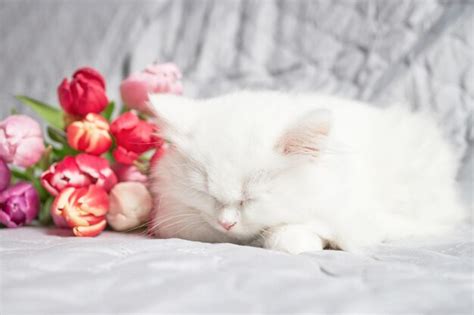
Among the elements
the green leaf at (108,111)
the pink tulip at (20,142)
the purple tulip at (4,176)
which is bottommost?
the purple tulip at (4,176)

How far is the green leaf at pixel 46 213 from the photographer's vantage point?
1473 millimetres

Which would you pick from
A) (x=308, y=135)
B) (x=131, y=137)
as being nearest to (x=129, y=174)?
(x=131, y=137)

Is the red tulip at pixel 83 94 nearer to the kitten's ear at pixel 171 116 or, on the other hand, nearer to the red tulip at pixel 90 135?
the red tulip at pixel 90 135

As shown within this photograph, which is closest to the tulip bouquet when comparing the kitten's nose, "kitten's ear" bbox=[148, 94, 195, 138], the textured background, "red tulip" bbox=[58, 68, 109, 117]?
"red tulip" bbox=[58, 68, 109, 117]

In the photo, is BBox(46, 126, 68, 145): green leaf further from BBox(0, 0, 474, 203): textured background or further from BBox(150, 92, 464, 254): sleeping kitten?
BBox(0, 0, 474, 203): textured background

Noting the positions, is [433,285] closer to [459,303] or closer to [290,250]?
[459,303]

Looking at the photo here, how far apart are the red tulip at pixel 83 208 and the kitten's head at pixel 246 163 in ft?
0.75

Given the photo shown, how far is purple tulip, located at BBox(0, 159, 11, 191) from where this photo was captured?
1.41 m

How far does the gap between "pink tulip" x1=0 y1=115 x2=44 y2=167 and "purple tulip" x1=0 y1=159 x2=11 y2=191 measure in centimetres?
2

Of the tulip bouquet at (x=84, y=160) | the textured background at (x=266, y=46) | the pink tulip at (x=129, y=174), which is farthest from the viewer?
the textured background at (x=266, y=46)

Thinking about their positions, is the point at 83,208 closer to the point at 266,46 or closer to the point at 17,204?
the point at 17,204

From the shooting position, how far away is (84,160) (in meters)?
1.35

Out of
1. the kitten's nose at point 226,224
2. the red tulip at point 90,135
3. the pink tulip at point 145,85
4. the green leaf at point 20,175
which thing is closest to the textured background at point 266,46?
the pink tulip at point 145,85

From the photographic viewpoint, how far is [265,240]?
115cm
